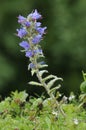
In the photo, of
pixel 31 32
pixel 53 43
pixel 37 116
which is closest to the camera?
pixel 31 32

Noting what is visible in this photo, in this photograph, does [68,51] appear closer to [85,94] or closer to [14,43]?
[14,43]

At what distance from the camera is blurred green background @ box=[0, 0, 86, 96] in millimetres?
7918

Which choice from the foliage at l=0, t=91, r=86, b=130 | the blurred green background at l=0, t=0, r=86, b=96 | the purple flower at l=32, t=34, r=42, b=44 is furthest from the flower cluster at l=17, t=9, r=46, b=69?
the blurred green background at l=0, t=0, r=86, b=96

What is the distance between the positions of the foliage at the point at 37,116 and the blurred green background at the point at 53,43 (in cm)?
294

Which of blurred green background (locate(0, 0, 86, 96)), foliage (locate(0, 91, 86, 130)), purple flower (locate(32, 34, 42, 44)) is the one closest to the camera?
foliage (locate(0, 91, 86, 130))

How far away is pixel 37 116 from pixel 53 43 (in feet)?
12.1

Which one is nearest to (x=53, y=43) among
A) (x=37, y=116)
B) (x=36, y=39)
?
(x=37, y=116)

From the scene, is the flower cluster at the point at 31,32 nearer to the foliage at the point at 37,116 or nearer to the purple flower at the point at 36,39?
the purple flower at the point at 36,39

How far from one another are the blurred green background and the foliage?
294 cm

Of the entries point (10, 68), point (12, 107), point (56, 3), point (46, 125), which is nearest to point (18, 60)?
point (10, 68)

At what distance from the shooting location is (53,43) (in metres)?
8.16

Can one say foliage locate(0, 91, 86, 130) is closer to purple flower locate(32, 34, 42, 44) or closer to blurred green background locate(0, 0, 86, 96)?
purple flower locate(32, 34, 42, 44)

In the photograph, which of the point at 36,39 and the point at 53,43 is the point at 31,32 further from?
the point at 53,43

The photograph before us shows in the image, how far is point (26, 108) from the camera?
4.73 metres
